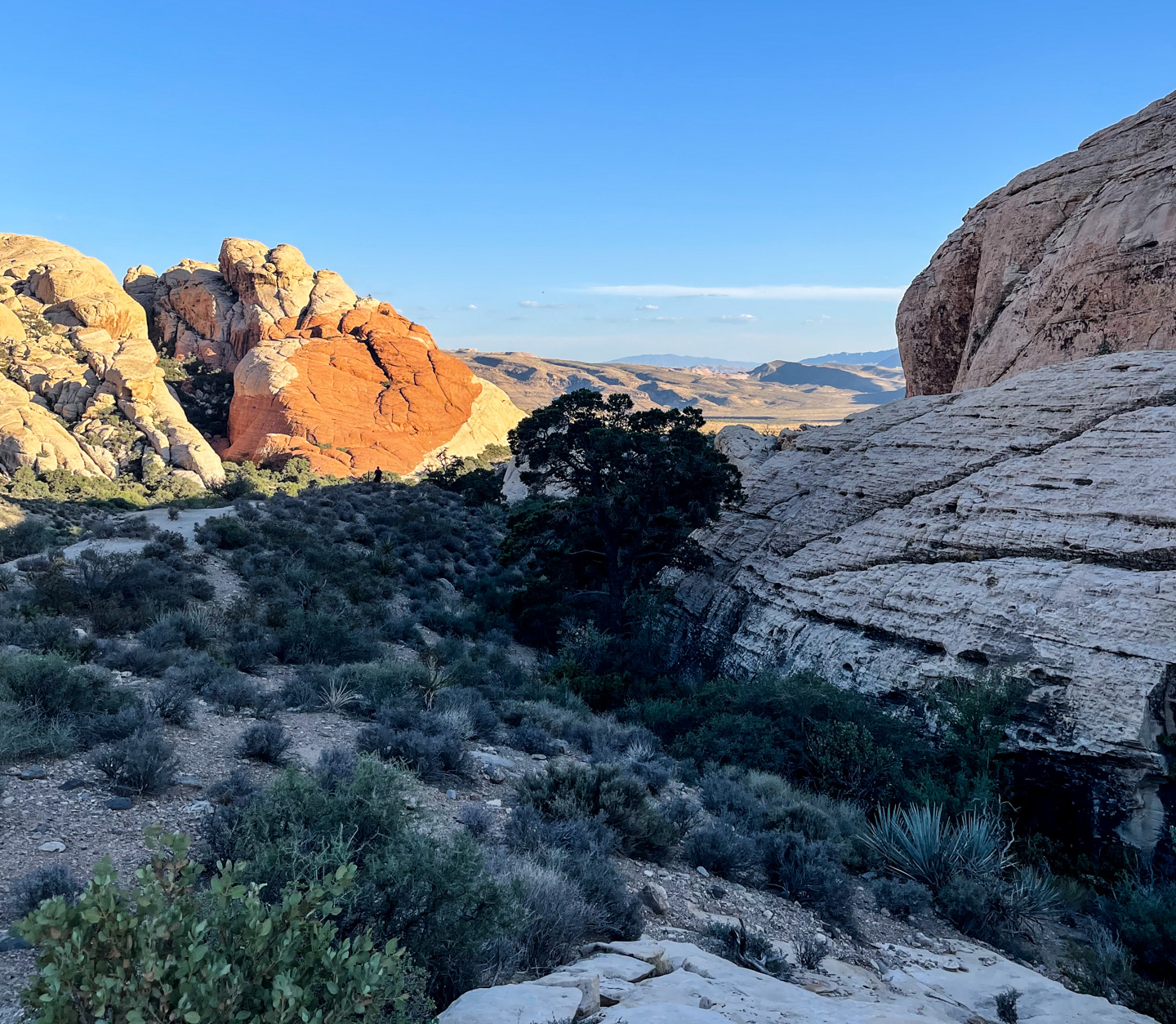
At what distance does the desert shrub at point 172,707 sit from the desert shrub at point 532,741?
11.3 feet

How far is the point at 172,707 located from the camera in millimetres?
6895

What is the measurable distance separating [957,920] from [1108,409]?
30.6 feet

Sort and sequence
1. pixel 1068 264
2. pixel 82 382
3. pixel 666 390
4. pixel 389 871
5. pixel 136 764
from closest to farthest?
pixel 389 871
pixel 136 764
pixel 1068 264
pixel 82 382
pixel 666 390

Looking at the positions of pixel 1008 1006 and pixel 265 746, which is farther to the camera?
pixel 265 746

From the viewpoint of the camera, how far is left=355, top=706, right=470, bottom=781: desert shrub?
658cm

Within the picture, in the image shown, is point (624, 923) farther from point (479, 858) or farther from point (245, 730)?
point (245, 730)

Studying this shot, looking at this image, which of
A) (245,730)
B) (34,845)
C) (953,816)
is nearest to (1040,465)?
(953,816)

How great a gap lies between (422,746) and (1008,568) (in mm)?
8625

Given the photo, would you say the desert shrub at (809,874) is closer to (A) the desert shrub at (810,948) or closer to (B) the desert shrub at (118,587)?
(A) the desert shrub at (810,948)

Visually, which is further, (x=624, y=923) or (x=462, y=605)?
(x=462, y=605)

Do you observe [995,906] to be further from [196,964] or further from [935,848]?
[196,964]

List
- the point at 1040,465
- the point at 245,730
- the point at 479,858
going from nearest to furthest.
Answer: the point at 479,858, the point at 245,730, the point at 1040,465

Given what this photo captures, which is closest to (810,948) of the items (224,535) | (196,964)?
(196,964)

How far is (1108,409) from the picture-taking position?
37.2 ft
